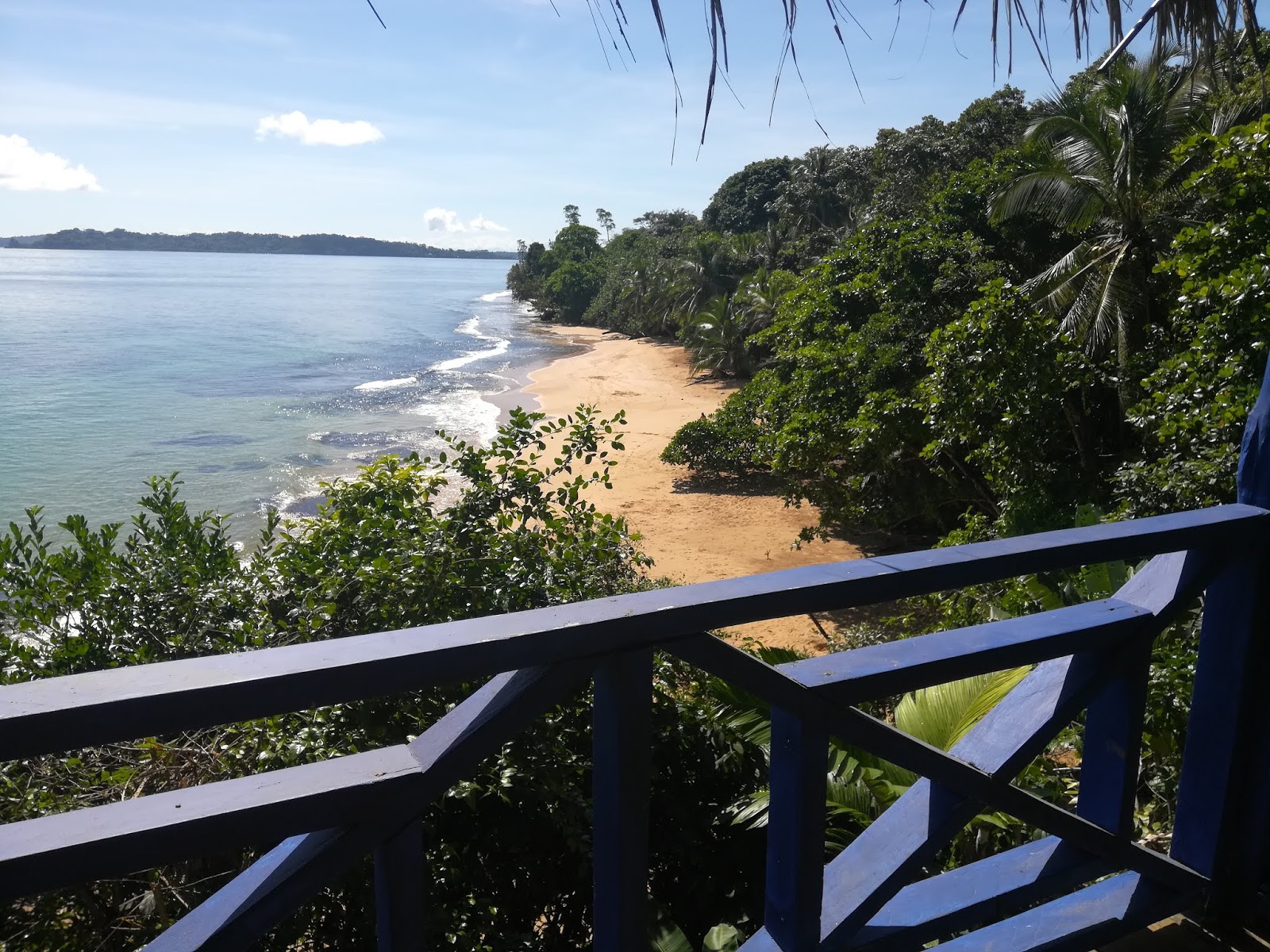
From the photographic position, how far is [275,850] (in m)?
1.18

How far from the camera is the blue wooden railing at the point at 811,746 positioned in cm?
102

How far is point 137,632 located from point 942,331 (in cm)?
894

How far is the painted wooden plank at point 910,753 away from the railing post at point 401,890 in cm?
41

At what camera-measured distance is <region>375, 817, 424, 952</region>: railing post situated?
1184mm

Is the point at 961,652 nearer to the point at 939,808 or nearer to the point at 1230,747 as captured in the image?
the point at 939,808

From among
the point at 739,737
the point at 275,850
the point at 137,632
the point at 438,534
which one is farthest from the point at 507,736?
the point at 137,632

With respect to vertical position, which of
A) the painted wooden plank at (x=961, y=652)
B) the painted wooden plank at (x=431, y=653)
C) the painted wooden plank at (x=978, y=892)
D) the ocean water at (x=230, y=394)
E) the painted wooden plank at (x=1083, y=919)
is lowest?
the ocean water at (x=230, y=394)

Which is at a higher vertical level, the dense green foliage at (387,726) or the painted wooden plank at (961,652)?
the painted wooden plank at (961,652)

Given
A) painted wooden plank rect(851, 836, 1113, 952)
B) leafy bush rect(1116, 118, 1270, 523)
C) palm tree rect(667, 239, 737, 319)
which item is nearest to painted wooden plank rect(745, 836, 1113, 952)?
painted wooden plank rect(851, 836, 1113, 952)

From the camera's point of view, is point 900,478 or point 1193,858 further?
point 900,478

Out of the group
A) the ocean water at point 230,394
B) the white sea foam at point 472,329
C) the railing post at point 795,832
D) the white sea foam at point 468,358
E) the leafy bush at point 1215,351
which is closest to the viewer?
the railing post at point 795,832

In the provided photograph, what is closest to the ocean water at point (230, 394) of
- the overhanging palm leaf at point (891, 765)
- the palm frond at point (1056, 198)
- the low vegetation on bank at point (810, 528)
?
the low vegetation on bank at point (810, 528)

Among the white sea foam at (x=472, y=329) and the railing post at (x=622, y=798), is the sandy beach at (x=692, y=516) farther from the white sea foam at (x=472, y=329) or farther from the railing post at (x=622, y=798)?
the white sea foam at (x=472, y=329)

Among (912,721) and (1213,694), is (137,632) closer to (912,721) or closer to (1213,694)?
(912,721)
